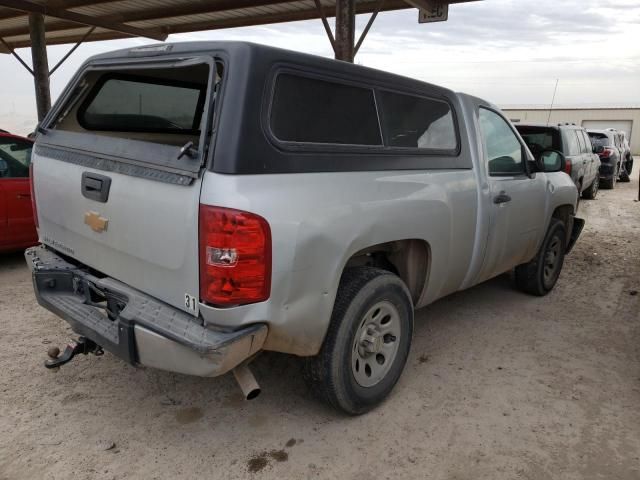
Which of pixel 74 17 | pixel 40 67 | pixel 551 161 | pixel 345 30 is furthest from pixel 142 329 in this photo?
pixel 40 67

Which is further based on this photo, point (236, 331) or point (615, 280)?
point (615, 280)

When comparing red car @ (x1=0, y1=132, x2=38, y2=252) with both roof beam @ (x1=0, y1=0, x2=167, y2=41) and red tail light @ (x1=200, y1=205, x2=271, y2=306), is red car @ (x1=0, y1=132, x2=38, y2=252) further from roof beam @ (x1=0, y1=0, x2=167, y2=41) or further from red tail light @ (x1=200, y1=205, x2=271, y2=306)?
roof beam @ (x1=0, y1=0, x2=167, y2=41)

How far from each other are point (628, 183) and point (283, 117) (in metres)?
Answer: 18.1

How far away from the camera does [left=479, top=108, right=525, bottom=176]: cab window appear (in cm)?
396

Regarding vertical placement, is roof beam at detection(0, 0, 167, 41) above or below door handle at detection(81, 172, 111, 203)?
above

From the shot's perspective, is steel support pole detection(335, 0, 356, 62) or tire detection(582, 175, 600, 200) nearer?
steel support pole detection(335, 0, 356, 62)

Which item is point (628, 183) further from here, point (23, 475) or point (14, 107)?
point (14, 107)

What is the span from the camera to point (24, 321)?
164 inches

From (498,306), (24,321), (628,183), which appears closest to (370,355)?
(498,306)

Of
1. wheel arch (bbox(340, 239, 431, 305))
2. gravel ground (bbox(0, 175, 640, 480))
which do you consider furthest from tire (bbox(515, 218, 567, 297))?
wheel arch (bbox(340, 239, 431, 305))

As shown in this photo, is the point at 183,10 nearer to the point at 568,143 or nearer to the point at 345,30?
the point at 345,30

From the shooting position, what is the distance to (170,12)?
10766 mm

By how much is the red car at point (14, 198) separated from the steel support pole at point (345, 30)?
4276 millimetres

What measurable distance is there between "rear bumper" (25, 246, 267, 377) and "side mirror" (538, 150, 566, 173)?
10.9ft
